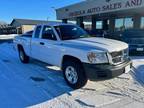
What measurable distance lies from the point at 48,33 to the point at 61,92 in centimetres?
234

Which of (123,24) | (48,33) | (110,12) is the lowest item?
(48,33)

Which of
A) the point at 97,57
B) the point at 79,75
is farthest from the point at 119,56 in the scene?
the point at 79,75

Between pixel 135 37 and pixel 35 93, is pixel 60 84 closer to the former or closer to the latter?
pixel 35 93

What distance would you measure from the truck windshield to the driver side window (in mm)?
228

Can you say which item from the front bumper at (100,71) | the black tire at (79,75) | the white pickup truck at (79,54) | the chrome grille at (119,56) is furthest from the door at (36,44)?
the chrome grille at (119,56)

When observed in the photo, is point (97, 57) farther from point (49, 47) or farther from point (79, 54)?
point (49, 47)

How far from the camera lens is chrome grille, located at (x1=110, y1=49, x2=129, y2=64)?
5138 mm

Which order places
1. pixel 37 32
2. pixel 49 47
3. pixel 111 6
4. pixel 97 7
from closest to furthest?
pixel 49 47 → pixel 37 32 → pixel 111 6 → pixel 97 7

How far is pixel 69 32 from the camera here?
258 inches

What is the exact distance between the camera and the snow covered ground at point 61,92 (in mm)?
4598

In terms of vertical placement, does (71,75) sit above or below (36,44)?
below

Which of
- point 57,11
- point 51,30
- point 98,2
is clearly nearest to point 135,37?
point 51,30

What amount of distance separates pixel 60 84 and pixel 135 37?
6.10 metres

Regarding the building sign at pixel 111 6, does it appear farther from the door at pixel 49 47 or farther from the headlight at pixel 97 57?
the headlight at pixel 97 57
